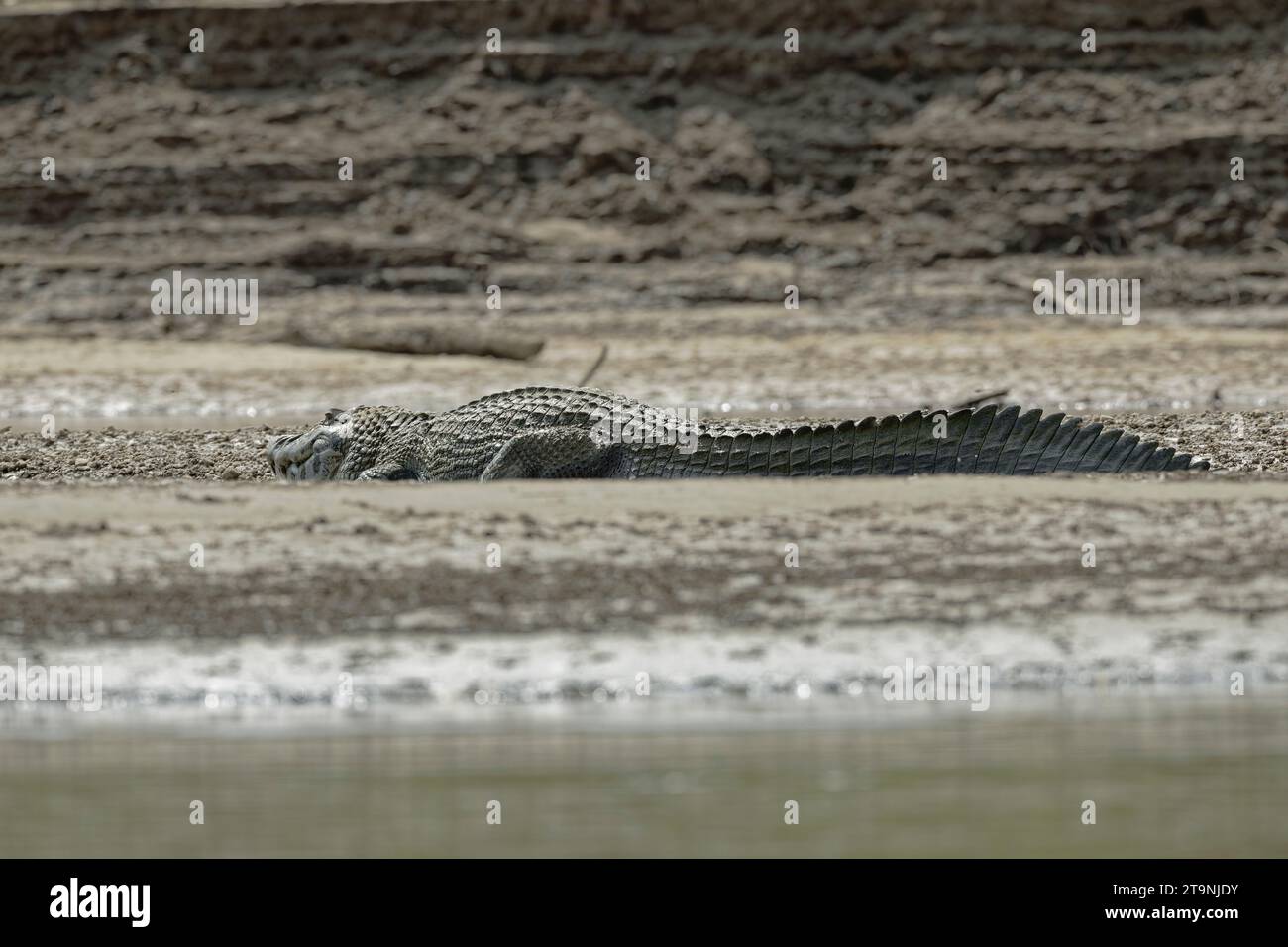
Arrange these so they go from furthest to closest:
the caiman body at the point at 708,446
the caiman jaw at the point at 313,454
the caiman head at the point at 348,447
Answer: the caiman jaw at the point at 313,454 < the caiman head at the point at 348,447 < the caiman body at the point at 708,446

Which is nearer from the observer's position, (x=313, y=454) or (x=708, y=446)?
(x=708, y=446)

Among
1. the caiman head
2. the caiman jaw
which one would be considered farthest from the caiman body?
the caiman jaw

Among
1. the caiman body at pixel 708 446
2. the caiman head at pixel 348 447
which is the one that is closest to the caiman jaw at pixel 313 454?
the caiman head at pixel 348 447

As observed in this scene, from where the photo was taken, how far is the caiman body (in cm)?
898

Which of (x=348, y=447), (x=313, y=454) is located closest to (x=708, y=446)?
(x=348, y=447)

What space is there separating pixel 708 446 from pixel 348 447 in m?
2.24

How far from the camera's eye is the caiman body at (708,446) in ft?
29.5

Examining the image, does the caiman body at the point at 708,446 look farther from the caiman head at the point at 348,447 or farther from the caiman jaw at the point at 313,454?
the caiman jaw at the point at 313,454

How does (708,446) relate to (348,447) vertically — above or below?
below

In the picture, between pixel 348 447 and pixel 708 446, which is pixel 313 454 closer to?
pixel 348 447

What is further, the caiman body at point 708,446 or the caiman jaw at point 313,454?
the caiman jaw at point 313,454

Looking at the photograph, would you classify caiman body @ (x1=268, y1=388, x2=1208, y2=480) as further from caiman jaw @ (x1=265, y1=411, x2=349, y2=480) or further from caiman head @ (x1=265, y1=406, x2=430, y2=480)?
caiman jaw @ (x1=265, y1=411, x2=349, y2=480)

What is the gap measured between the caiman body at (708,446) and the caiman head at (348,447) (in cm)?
2

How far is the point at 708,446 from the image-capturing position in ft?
30.2
